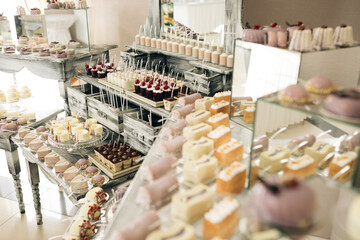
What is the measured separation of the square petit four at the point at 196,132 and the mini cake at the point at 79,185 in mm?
1159

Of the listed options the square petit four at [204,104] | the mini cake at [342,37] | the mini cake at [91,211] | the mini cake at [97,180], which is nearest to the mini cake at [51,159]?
the mini cake at [97,180]

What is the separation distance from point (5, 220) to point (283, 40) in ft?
12.0

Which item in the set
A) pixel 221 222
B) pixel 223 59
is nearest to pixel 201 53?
pixel 223 59

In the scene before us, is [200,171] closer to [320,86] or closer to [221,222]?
[221,222]

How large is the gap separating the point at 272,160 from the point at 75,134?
216 centimetres

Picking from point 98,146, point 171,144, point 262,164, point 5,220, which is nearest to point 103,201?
point 98,146

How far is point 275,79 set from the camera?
6.28 feet

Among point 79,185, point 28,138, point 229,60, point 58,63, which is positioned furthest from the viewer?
point 58,63

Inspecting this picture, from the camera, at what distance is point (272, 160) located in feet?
5.04

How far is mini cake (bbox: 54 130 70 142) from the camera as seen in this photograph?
3129mm

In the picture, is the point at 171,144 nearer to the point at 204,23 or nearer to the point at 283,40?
the point at 283,40

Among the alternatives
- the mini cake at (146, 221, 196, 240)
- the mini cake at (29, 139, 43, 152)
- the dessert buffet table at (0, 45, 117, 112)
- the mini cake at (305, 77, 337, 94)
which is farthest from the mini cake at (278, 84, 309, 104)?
the dessert buffet table at (0, 45, 117, 112)

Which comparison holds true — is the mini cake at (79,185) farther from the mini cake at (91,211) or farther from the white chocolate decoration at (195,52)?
the white chocolate decoration at (195,52)

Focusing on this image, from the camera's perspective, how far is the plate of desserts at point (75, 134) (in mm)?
3070
